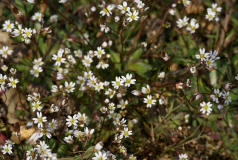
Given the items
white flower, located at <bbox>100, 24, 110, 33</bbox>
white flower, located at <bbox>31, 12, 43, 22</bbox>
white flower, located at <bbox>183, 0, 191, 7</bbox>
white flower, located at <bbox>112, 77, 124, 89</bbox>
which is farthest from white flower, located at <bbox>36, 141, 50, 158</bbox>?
white flower, located at <bbox>183, 0, 191, 7</bbox>

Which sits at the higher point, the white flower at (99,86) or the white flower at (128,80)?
the white flower at (128,80)

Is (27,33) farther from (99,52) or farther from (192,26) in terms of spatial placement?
(192,26)

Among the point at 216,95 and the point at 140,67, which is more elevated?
the point at 140,67

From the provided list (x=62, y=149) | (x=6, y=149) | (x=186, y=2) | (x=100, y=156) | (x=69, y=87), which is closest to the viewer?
(x=100, y=156)

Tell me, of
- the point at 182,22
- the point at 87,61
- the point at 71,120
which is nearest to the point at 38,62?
the point at 87,61

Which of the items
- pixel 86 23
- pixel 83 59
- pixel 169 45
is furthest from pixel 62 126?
pixel 169 45

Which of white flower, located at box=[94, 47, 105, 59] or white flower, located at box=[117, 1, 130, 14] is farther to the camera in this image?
white flower, located at box=[94, 47, 105, 59]

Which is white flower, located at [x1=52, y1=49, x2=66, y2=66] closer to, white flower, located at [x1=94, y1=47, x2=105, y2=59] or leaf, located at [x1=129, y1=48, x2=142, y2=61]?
white flower, located at [x1=94, y1=47, x2=105, y2=59]

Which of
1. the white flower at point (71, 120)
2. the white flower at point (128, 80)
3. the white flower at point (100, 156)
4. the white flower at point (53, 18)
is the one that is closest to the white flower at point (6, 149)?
the white flower at point (71, 120)

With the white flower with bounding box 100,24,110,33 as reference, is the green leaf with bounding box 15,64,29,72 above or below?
below

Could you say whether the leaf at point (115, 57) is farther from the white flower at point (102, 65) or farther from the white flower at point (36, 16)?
the white flower at point (36, 16)

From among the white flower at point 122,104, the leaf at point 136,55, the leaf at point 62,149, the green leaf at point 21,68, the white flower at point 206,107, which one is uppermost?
the leaf at point 136,55
